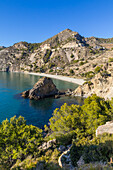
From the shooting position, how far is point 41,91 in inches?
2542

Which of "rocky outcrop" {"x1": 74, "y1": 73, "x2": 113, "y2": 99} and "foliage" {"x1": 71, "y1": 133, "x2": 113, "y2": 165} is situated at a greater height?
"rocky outcrop" {"x1": 74, "y1": 73, "x2": 113, "y2": 99}

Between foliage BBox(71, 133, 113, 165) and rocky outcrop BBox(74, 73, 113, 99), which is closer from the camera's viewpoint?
foliage BBox(71, 133, 113, 165)

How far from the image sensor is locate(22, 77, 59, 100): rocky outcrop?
61.8m

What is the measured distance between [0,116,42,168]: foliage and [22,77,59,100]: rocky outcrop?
41.9m

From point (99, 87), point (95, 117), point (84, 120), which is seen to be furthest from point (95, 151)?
point (99, 87)

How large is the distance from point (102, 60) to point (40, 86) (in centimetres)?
10877

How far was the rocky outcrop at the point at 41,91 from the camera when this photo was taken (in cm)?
6177

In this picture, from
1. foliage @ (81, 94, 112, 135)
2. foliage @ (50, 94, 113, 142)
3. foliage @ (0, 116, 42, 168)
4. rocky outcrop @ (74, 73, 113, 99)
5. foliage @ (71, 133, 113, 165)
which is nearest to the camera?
foliage @ (71, 133, 113, 165)

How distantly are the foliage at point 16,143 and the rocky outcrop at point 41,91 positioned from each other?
41942 millimetres

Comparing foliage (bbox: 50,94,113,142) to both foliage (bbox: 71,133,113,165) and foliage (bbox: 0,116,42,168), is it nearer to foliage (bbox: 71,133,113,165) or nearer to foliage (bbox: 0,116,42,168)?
foliage (bbox: 0,116,42,168)

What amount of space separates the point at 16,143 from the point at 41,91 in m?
47.6

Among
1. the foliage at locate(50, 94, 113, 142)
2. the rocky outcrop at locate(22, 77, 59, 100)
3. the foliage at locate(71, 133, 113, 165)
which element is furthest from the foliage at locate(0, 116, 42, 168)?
the rocky outcrop at locate(22, 77, 59, 100)

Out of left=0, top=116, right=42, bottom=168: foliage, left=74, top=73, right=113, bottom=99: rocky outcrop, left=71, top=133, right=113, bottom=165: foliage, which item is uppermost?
left=74, top=73, right=113, bottom=99: rocky outcrop

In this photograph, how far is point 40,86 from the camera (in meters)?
64.5
